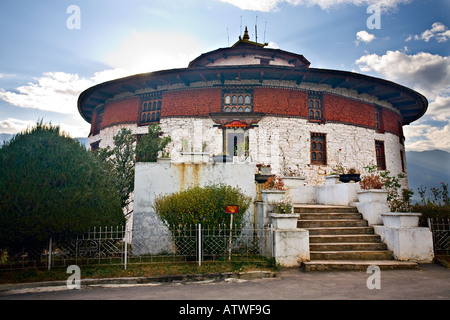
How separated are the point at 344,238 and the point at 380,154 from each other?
12.2m

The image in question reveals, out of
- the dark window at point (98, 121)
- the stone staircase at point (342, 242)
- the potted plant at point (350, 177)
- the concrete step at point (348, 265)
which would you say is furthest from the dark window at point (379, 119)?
the dark window at point (98, 121)

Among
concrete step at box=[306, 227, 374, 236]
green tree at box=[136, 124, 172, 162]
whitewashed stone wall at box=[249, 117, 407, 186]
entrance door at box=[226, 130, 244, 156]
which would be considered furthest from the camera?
entrance door at box=[226, 130, 244, 156]

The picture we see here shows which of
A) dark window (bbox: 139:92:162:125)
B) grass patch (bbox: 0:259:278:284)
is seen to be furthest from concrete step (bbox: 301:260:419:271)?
dark window (bbox: 139:92:162:125)

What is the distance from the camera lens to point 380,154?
1780 centimetres

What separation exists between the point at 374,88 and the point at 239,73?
8.68m

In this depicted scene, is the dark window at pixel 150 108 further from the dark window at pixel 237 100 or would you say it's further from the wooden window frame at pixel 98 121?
the wooden window frame at pixel 98 121

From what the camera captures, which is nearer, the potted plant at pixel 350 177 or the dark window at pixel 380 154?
the potted plant at pixel 350 177

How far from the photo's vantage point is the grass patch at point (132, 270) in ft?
20.4

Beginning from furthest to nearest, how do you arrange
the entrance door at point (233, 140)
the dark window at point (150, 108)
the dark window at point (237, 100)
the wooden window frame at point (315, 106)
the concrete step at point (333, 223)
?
the dark window at point (150, 108) < the wooden window frame at point (315, 106) < the dark window at point (237, 100) < the entrance door at point (233, 140) < the concrete step at point (333, 223)

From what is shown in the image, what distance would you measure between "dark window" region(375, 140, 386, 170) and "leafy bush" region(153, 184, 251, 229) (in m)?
13.6

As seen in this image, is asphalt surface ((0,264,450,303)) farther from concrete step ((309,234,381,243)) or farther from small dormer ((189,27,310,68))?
small dormer ((189,27,310,68))

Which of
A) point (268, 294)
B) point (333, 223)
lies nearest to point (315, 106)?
point (333, 223)

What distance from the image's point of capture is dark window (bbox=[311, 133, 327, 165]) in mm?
15797
